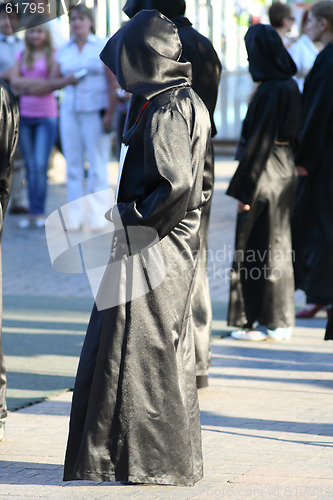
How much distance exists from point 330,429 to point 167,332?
1.45 m

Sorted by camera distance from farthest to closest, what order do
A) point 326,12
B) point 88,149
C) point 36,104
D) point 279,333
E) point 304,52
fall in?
point 36,104 → point 88,149 → point 304,52 → point 326,12 → point 279,333

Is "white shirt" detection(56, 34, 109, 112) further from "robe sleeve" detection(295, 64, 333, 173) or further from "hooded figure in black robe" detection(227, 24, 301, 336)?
"hooded figure in black robe" detection(227, 24, 301, 336)

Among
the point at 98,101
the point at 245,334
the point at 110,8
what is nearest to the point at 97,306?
the point at 245,334

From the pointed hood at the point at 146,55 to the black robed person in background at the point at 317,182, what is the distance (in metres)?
3.84

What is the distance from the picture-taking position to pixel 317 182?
7754 mm

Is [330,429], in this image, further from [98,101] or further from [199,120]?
[98,101]

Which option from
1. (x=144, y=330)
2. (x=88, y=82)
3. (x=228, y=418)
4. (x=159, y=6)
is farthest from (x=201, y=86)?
(x=88, y=82)

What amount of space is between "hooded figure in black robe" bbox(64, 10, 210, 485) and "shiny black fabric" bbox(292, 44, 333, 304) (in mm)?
3763

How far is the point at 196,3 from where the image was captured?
21625 millimetres

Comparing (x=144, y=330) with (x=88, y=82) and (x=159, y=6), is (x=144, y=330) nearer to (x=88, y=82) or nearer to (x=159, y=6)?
(x=159, y=6)

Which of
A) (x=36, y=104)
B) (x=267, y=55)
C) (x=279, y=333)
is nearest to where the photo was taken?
(x=267, y=55)

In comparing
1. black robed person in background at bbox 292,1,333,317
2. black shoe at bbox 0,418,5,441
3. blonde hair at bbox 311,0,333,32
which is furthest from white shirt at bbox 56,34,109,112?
black shoe at bbox 0,418,5,441

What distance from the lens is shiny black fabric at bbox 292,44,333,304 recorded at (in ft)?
24.7

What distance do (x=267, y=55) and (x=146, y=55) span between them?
2.95 meters
